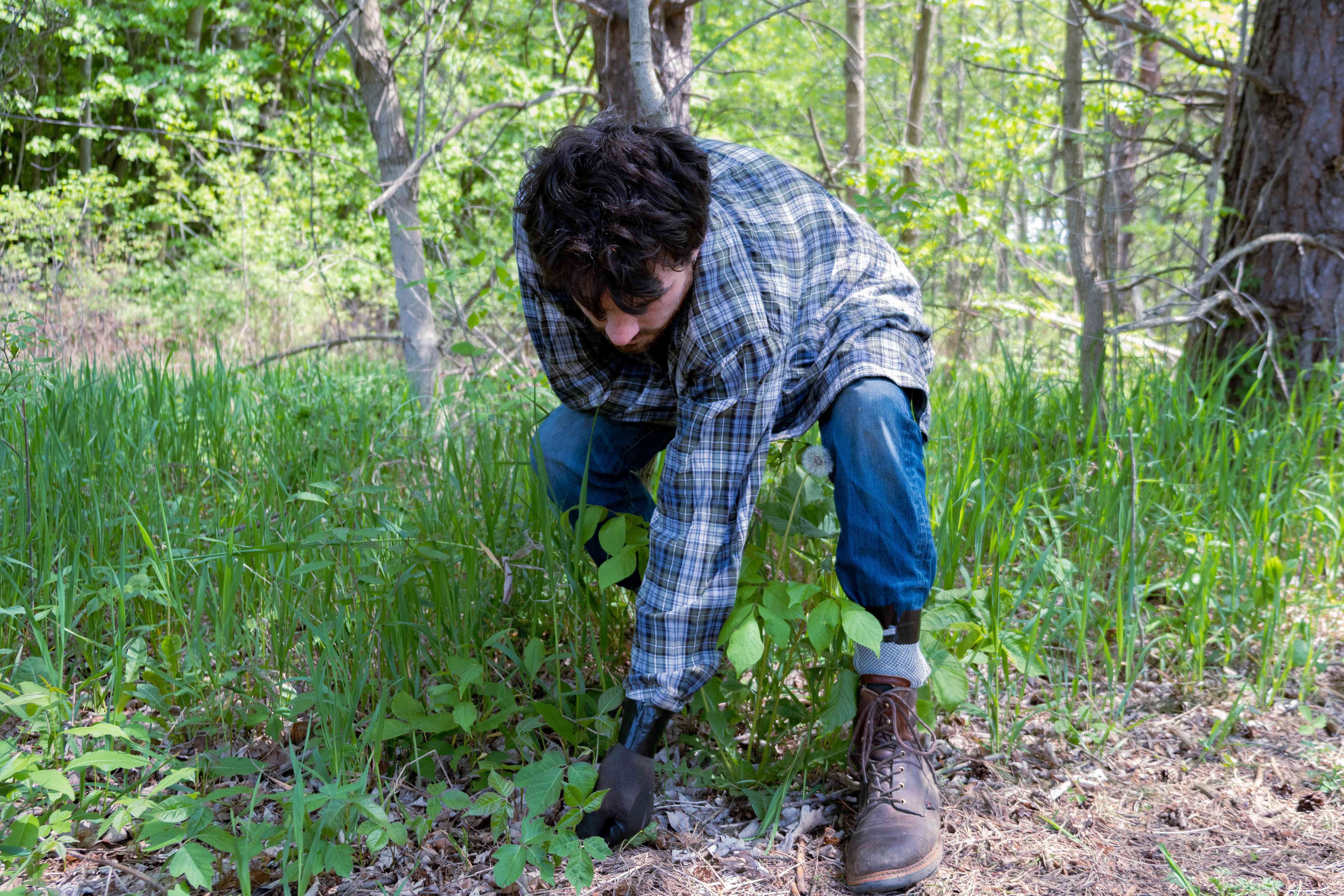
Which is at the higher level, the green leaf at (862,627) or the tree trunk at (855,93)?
the tree trunk at (855,93)

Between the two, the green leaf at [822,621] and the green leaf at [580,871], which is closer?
the green leaf at [580,871]

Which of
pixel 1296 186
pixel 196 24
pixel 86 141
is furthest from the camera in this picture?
pixel 196 24

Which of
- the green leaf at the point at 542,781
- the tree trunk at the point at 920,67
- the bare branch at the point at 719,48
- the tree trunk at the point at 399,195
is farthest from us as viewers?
the tree trunk at the point at 920,67

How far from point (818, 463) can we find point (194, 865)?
3.87 ft

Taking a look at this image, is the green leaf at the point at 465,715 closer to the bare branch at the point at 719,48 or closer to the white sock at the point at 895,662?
the white sock at the point at 895,662

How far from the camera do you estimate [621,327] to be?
1458mm

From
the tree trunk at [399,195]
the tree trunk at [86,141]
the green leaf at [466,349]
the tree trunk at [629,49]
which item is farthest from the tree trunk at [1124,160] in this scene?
the tree trunk at [86,141]

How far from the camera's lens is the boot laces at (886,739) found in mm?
1607

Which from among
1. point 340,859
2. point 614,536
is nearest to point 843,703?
point 614,536

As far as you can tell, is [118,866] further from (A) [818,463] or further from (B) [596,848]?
(A) [818,463]

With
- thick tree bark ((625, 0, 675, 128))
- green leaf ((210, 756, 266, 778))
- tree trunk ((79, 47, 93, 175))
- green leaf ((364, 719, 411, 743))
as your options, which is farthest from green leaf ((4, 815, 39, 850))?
tree trunk ((79, 47, 93, 175))

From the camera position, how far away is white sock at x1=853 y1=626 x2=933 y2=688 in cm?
162

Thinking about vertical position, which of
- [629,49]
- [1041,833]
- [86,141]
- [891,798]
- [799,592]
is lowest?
[1041,833]

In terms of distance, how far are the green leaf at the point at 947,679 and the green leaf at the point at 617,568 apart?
0.61m
